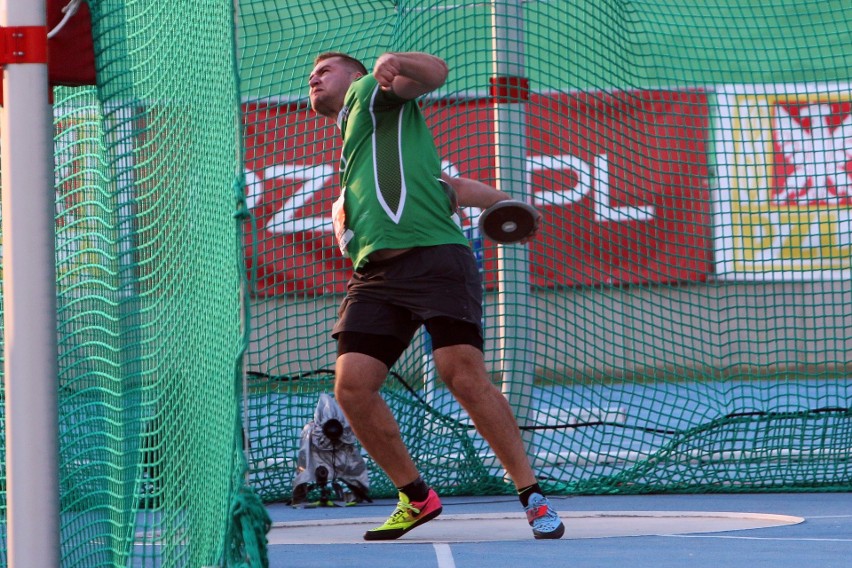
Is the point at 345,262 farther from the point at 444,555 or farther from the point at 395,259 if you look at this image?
the point at 444,555

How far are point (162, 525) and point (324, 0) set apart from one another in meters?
4.08

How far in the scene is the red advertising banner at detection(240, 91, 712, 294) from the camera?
728 cm

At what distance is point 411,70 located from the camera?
4461mm

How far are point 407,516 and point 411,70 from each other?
161cm

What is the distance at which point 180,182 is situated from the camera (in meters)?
3.83

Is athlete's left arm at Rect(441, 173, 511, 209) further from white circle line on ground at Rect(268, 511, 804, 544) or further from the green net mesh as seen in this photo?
white circle line on ground at Rect(268, 511, 804, 544)

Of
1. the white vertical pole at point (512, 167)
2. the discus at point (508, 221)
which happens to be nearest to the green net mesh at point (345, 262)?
the white vertical pole at point (512, 167)

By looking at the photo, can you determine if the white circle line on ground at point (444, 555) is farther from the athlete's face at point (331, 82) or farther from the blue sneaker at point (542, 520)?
the athlete's face at point (331, 82)

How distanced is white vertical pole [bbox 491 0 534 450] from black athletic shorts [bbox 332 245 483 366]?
7.39 ft

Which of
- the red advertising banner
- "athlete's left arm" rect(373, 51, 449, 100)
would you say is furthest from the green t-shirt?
the red advertising banner

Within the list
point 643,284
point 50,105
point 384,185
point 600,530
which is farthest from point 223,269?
point 643,284

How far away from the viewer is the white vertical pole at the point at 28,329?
130 inches

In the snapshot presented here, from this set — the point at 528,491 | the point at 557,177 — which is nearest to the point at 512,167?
the point at 557,177

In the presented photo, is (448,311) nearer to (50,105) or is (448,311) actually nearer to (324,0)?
(50,105)
